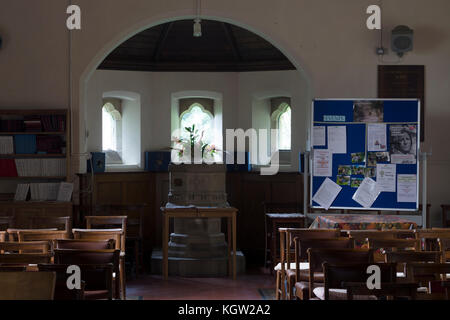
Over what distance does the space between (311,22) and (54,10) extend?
3516mm

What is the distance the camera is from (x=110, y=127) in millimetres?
12758

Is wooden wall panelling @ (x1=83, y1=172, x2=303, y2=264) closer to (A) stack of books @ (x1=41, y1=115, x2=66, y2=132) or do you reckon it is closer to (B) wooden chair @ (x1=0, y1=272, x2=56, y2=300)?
(A) stack of books @ (x1=41, y1=115, x2=66, y2=132)

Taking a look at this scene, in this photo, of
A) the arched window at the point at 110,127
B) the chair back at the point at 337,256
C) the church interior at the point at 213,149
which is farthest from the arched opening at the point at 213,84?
the chair back at the point at 337,256

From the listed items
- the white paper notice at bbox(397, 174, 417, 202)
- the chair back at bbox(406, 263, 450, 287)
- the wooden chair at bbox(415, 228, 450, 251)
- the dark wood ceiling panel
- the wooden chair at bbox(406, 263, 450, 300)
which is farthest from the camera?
the dark wood ceiling panel

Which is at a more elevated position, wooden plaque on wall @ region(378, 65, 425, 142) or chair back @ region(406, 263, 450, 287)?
wooden plaque on wall @ region(378, 65, 425, 142)

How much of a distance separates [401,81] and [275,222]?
8.66ft

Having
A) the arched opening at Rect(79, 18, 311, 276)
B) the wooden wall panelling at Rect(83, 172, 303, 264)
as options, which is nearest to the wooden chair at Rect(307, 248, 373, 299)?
the wooden wall panelling at Rect(83, 172, 303, 264)

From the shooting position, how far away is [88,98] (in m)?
11.8

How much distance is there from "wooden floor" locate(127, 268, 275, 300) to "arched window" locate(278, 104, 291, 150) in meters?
3.50

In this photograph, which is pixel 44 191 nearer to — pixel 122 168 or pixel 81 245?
pixel 122 168

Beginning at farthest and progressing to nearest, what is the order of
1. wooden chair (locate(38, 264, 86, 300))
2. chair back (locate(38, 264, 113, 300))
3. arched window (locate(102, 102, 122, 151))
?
1. arched window (locate(102, 102, 122, 151))
2. chair back (locate(38, 264, 113, 300))
3. wooden chair (locate(38, 264, 86, 300))

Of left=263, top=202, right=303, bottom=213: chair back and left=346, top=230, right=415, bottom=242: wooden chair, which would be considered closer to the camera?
left=346, top=230, right=415, bottom=242: wooden chair

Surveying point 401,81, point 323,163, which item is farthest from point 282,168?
point 323,163

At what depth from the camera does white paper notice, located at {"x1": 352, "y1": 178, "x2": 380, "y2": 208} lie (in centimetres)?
860
